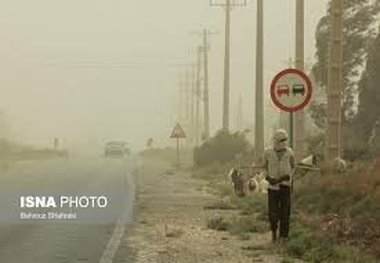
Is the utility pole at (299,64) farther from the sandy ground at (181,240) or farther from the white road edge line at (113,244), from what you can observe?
the white road edge line at (113,244)

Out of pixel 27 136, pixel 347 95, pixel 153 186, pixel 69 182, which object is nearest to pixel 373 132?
pixel 347 95

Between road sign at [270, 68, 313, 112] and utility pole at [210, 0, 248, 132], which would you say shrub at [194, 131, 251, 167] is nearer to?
utility pole at [210, 0, 248, 132]

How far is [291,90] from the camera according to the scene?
63.2 feet

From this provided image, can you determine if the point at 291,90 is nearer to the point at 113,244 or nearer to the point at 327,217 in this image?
the point at 327,217

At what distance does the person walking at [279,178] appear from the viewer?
16641 millimetres

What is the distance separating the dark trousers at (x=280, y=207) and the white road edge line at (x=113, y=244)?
102 inches

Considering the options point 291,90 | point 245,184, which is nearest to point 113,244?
point 291,90

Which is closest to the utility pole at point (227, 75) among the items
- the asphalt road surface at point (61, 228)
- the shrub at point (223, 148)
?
the shrub at point (223, 148)

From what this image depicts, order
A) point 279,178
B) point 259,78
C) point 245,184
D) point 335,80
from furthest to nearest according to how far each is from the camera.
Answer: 1. point 259,78
2. point 245,184
3. point 335,80
4. point 279,178

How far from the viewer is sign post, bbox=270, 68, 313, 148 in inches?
755

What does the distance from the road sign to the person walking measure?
8.06 ft

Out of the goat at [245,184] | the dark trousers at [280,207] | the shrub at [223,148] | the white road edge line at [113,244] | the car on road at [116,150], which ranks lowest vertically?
the car on road at [116,150]

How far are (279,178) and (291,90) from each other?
3084mm

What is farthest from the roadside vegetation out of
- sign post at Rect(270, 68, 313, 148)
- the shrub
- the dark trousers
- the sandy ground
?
the shrub
